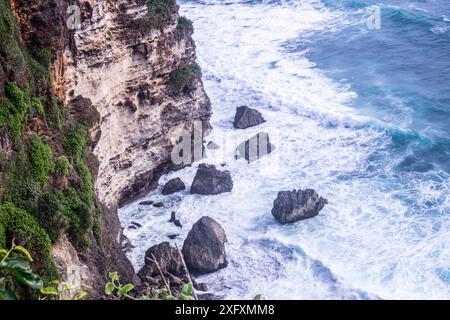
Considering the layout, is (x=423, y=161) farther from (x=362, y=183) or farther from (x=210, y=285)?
(x=210, y=285)

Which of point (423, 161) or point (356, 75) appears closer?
point (423, 161)

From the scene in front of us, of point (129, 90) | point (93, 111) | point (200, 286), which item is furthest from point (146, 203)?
point (93, 111)

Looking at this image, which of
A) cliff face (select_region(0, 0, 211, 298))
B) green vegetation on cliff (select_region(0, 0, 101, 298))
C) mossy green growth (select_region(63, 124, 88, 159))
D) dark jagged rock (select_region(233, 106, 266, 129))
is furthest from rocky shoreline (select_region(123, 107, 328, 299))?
mossy green growth (select_region(63, 124, 88, 159))

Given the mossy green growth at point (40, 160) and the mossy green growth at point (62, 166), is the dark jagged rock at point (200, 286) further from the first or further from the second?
the mossy green growth at point (40, 160)

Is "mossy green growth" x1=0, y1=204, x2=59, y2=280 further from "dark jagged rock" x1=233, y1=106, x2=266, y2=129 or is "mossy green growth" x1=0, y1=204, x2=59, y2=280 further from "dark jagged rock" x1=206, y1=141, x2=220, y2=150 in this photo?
"dark jagged rock" x1=233, y1=106, x2=266, y2=129

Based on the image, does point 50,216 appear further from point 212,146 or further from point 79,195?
point 212,146
